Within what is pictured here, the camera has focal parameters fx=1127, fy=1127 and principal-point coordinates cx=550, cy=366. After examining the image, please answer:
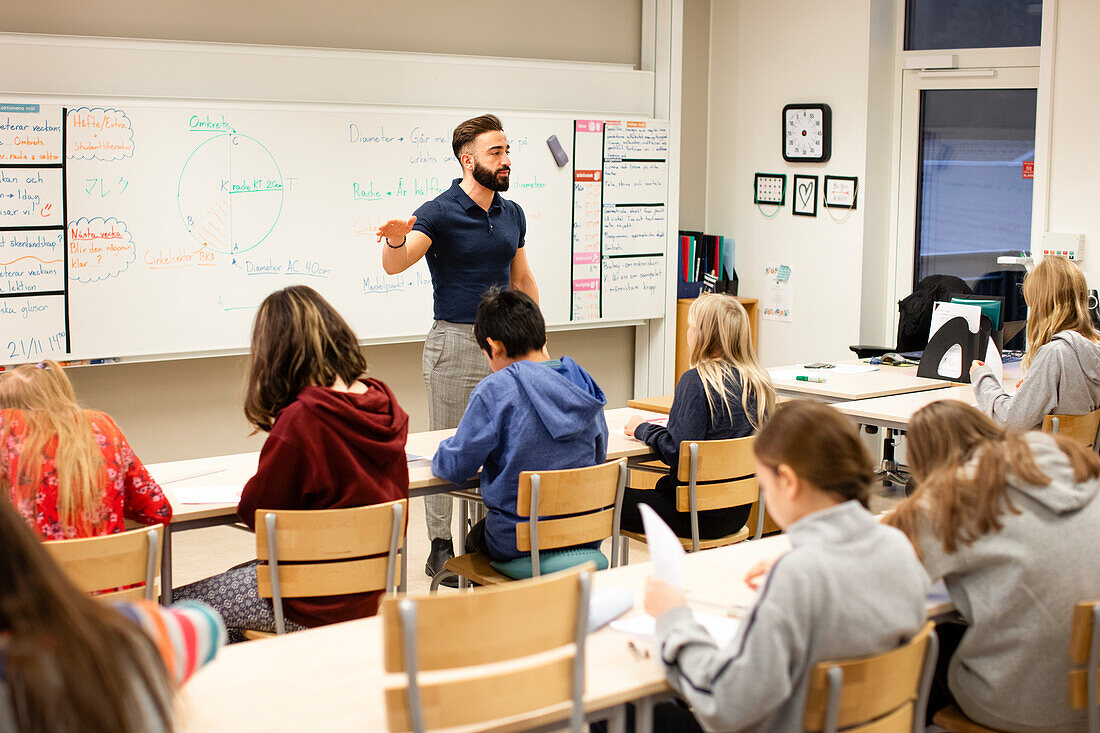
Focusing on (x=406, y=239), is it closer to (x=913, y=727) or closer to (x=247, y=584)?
(x=247, y=584)

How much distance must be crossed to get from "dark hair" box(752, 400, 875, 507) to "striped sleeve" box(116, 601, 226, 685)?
3.00 feet

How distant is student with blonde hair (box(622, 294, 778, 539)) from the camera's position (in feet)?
11.4

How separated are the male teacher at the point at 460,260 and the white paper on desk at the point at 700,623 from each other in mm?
2116

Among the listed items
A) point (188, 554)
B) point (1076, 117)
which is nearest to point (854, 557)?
point (188, 554)

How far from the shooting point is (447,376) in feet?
13.7

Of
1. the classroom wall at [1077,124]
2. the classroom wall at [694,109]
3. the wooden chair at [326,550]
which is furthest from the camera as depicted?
the classroom wall at [694,109]

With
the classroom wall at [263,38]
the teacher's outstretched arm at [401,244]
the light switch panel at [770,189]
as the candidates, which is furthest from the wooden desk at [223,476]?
the light switch panel at [770,189]

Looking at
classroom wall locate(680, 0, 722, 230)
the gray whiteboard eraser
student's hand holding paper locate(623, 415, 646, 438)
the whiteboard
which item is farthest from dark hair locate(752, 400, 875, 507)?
classroom wall locate(680, 0, 722, 230)

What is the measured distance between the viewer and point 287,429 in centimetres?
266

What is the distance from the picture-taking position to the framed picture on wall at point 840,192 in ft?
21.2

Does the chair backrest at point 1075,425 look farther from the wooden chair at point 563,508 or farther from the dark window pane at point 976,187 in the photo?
the dark window pane at point 976,187

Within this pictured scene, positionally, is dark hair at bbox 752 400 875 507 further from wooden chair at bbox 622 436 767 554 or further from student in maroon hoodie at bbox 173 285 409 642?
wooden chair at bbox 622 436 767 554

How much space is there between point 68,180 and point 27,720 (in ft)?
13.1

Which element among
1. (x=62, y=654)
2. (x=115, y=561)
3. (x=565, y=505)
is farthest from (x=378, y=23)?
(x=62, y=654)
